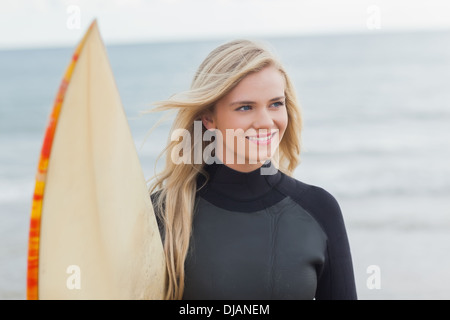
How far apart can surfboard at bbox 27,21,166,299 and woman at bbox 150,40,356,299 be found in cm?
38

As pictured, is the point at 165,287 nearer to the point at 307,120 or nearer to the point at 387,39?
the point at 307,120

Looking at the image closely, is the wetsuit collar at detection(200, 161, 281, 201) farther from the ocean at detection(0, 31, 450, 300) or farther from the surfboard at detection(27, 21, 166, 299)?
the surfboard at detection(27, 21, 166, 299)

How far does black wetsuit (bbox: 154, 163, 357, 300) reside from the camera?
2270mm

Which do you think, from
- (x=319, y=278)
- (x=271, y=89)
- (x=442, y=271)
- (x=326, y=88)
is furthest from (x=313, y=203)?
(x=326, y=88)

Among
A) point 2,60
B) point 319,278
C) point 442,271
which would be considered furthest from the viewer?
point 2,60

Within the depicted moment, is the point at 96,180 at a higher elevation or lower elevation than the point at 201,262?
higher

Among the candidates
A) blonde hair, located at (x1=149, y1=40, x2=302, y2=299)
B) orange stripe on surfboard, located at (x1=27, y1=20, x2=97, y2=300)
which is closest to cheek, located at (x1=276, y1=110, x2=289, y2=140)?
blonde hair, located at (x1=149, y1=40, x2=302, y2=299)

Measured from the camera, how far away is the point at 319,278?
2426 millimetres

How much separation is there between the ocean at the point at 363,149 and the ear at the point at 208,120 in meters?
0.23

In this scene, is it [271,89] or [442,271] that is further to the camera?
[442,271]

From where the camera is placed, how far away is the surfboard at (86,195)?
→ 1636mm

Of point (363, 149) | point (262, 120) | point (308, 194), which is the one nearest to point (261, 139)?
point (262, 120)

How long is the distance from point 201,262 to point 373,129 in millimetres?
15307

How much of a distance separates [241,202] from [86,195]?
2.75 feet
